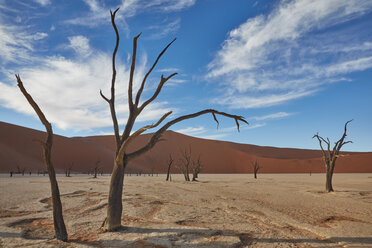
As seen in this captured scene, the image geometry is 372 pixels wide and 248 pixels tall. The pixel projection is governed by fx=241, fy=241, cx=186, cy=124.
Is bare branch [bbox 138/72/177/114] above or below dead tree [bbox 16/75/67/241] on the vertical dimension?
above

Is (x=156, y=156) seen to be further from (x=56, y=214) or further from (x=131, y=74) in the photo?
(x=56, y=214)

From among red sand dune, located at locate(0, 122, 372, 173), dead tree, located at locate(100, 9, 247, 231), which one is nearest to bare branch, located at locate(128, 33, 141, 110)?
dead tree, located at locate(100, 9, 247, 231)

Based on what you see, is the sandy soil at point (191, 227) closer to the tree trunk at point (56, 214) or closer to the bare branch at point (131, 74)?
the tree trunk at point (56, 214)

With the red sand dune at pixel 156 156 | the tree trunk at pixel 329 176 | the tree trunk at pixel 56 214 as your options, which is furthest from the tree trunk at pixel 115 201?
the red sand dune at pixel 156 156

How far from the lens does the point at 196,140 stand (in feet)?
300

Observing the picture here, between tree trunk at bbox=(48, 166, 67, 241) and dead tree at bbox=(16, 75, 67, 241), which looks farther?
tree trunk at bbox=(48, 166, 67, 241)

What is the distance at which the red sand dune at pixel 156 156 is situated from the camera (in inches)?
2060

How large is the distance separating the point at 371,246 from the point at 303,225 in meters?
1.58

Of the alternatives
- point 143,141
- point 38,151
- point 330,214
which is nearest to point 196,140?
point 143,141

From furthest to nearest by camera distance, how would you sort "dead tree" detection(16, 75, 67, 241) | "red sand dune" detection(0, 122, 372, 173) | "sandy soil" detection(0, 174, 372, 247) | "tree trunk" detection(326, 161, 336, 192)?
"red sand dune" detection(0, 122, 372, 173) < "tree trunk" detection(326, 161, 336, 192) < "sandy soil" detection(0, 174, 372, 247) < "dead tree" detection(16, 75, 67, 241)

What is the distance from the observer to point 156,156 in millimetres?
79875

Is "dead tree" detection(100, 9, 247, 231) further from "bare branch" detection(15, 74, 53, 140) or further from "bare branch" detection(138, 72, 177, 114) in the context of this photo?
"bare branch" detection(15, 74, 53, 140)

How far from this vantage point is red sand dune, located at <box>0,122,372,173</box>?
172ft

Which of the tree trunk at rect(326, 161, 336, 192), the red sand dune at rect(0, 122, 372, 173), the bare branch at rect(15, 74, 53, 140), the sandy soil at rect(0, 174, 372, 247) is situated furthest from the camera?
the red sand dune at rect(0, 122, 372, 173)
